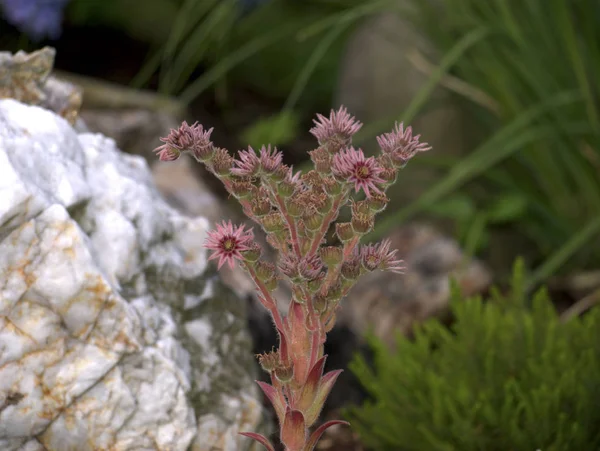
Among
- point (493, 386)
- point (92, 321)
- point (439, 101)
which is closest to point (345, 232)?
point (92, 321)

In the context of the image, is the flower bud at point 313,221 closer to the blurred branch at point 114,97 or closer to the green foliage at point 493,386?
the green foliage at point 493,386

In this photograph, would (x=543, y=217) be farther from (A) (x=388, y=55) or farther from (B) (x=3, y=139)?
(B) (x=3, y=139)

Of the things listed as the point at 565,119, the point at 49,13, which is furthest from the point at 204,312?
the point at 49,13

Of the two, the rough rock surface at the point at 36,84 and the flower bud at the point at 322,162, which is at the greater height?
the rough rock surface at the point at 36,84

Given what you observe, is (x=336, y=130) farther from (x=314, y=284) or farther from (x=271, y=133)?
(x=271, y=133)

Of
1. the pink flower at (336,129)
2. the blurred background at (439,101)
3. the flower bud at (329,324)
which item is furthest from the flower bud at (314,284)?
the blurred background at (439,101)

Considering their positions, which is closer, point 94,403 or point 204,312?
point 94,403
